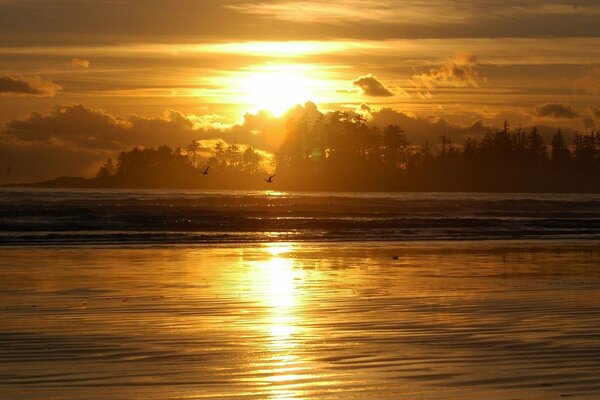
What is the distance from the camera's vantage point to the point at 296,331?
46.1 ft

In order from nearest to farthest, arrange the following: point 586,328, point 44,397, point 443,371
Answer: point 44,397, point 443,371, point 586,328

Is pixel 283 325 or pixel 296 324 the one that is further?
pixel 296 324

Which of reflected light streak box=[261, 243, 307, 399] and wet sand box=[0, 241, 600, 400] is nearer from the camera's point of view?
wet sand box=[0, 241, 600, 400]

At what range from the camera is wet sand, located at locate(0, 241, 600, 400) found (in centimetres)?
1042

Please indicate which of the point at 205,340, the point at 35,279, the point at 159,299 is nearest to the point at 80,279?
the point at 35,279

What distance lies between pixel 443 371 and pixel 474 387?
0.85 m

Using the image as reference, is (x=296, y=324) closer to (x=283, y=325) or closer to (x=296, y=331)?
(x=283, y=325)

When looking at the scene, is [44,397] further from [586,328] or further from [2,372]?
[586,328]

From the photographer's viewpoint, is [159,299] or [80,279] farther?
[80,279]

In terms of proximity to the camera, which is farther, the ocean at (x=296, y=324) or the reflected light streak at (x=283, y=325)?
the reflected light streak at (x=283, y=325)

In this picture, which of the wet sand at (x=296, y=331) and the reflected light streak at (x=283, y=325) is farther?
the reflected light streak at (x=283, y=325)

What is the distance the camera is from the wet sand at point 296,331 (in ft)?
34.2

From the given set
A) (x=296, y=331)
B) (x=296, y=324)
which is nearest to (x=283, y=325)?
(x=296, y=324)

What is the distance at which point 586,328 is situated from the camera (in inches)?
571
